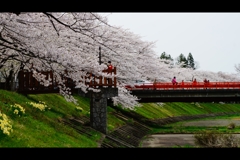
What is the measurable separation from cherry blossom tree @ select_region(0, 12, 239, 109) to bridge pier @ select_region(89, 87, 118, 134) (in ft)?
4.50

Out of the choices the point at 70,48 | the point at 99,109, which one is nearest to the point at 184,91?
the point at 99,109

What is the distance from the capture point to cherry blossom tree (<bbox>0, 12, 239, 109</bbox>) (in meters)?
12.0

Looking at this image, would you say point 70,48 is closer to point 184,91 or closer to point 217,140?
point 217,140

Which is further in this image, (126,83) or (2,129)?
(126,83)

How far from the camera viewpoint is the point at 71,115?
23.5 m

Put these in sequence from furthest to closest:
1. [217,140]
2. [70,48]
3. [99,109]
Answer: [99,109] → [70,48] → [217,140]

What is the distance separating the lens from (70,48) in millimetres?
20000

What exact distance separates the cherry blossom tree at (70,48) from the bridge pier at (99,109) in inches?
54.0

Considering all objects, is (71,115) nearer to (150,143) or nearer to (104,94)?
(104,94)

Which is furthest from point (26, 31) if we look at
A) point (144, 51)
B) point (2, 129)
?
point (144, 51)

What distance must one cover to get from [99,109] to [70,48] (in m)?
4.80

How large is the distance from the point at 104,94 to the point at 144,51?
1862 centimetres

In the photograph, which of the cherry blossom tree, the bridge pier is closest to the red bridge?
the cherry blossom tree
